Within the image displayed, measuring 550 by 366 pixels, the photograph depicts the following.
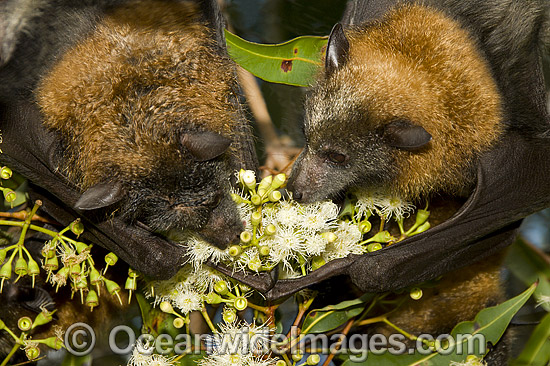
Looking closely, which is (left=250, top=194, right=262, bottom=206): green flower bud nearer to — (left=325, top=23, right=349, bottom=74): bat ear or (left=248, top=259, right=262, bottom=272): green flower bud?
(left=248, top=259, right=262, bottom=272): green flower bud

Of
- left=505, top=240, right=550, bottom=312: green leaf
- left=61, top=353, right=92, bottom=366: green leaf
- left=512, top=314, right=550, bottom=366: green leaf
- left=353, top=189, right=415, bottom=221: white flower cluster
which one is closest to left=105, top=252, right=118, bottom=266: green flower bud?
left=61, top=353, right=92, bottom=366: green leaf

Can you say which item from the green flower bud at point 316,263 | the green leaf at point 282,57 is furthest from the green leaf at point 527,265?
the green leaf at point 282,57

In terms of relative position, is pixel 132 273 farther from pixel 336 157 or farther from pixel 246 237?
pixel 336 157

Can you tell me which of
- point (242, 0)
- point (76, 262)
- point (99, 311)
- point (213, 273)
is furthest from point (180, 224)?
point (242, 0)

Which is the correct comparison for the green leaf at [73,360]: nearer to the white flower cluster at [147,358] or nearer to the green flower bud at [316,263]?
the white flower cluster at [147,358]

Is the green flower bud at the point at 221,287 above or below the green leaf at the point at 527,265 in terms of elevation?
above

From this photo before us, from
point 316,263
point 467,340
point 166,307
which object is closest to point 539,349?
point 467,340

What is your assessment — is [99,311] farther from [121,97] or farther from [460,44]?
[460,44]
